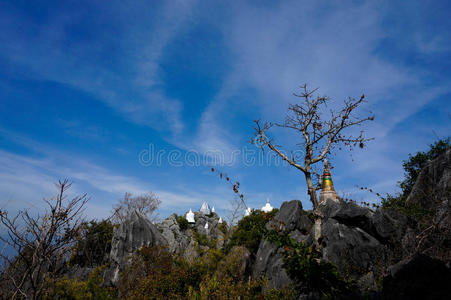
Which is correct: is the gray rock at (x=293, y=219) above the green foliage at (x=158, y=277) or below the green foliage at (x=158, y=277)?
above

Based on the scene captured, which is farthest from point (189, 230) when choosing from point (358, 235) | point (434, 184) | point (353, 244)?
point (434, 184)

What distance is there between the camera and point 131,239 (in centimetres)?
2292

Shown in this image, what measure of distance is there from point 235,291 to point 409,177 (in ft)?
75.0

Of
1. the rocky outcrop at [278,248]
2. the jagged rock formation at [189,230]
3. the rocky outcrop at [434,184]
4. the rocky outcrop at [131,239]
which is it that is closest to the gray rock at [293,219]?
the rocky outcrop at [278,248]

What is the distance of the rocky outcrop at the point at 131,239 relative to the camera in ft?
73.2

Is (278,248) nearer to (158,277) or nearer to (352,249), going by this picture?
(352,249)

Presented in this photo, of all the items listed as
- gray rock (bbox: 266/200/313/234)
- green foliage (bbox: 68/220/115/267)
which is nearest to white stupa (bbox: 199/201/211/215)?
green foliage (bbox: 68/220/115/267)

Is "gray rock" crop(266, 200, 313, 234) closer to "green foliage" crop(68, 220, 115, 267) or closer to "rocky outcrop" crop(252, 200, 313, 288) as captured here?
"rocky outcrop" crop(252, 200, 313, 288)

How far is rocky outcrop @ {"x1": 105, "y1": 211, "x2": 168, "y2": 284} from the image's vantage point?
73.2 feet

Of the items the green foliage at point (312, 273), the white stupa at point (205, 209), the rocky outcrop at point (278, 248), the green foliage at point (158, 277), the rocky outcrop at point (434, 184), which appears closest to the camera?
the green foliage at point (312, 273)

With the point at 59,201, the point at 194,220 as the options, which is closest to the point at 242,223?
the point at 59,201

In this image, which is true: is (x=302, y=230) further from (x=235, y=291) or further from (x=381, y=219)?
(x=235, y=291)

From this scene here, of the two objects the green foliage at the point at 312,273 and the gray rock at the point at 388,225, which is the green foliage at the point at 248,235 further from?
the green foliage at the point at 312,273

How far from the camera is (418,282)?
5.02 meters
